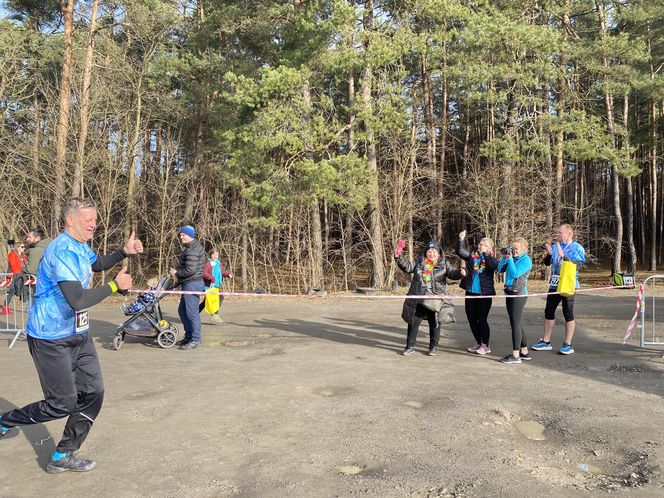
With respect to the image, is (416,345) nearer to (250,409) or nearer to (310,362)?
(310,362)

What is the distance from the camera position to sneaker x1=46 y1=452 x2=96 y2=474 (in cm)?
389

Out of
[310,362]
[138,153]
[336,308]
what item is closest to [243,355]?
[310,362]

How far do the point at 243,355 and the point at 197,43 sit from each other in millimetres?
16418

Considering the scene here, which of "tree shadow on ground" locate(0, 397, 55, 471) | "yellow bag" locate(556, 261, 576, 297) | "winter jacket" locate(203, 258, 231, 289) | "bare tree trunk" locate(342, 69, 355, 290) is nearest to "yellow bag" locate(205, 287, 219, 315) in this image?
"winter jacket" locate(203, 258, 231, 289)

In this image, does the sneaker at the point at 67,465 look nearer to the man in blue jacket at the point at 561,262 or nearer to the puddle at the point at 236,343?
the puddle at the point at 236,343

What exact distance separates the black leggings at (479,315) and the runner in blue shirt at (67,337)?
5.40 meters

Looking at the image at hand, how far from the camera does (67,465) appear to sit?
390 centimetres

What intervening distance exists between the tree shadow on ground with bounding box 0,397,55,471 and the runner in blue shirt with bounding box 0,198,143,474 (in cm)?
28

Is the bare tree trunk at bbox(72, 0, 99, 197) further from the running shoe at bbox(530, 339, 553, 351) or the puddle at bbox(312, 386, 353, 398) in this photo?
the running shoe at bbox(530, 339, 553, 351)

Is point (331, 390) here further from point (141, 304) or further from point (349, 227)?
point (349, 227)

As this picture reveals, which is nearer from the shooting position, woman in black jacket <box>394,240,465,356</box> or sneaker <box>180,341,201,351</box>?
woman in black jacket <box>394,240,465,356</box>

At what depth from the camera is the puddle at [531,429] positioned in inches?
184

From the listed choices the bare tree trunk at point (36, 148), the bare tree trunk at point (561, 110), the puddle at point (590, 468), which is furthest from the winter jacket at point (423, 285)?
the bare tree trunk at point (36, 148)

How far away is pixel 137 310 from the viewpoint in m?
8.38
